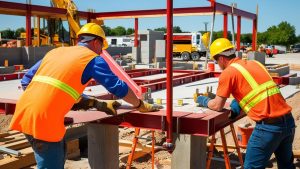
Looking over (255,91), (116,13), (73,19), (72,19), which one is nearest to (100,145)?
(255,91)

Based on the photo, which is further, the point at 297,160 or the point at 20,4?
the point at 20,4

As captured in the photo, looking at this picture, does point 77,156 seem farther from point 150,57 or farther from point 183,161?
point 150,57

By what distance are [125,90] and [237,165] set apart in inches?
208

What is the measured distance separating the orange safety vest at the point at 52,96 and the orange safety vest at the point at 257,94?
172cm

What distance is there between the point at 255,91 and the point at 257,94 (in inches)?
1.5

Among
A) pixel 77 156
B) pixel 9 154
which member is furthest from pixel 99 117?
pixel 77 156

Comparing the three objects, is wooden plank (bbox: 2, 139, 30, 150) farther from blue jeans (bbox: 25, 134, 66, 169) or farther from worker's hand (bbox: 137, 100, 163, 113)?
blue jeans (bbox: 25, 134, 66, 169)

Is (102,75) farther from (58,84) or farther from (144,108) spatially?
(144,108)

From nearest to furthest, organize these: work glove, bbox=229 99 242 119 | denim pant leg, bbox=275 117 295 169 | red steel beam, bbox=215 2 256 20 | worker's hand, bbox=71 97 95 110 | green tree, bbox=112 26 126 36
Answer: denim pant leg, bbox=275 117 295 169, worker's hand, bbox=71 97 95 110, work glove, bbox=229 99 242 119, red steel beam, bbox=215 2 256 20, green tree, bbox=112 26 126 36

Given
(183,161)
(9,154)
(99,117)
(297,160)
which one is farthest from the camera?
(297,160)

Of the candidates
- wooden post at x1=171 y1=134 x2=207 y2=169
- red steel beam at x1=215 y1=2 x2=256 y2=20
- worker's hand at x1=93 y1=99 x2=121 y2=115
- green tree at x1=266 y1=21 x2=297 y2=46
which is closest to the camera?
worker's hand at x1=93 y1=99 x2=121 y2=115

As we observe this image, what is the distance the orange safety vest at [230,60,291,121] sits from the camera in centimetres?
387

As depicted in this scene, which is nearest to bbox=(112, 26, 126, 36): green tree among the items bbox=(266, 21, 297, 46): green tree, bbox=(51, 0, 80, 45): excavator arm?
bbox=(266, 21, 297, 46): green tree

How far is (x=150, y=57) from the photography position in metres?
26.1
